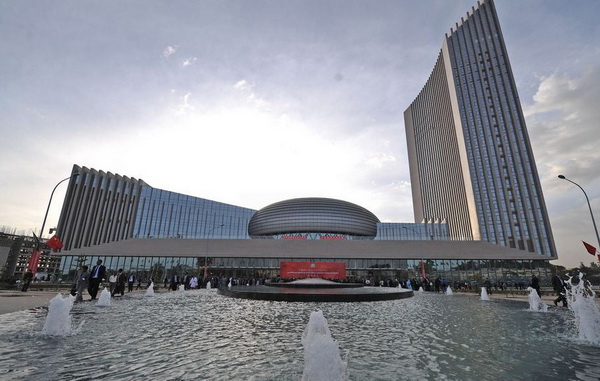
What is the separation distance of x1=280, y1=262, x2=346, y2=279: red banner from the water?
111 ft

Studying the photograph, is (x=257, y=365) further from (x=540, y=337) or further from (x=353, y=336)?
(x=540, y=337)

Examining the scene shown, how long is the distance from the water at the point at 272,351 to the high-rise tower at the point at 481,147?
3354 inches

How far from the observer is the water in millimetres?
4367

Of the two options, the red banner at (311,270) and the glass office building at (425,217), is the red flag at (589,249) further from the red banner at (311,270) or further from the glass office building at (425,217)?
the glass office building at (425,217)

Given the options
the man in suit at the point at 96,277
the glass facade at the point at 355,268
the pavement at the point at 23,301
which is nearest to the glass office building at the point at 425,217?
the glass facade at the point at 355,268

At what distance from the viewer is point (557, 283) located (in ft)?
56.1

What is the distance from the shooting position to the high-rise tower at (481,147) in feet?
261

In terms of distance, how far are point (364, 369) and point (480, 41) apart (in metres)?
120

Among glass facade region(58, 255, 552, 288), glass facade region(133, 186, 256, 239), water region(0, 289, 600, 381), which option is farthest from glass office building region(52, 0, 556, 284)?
water region(0, 289, 600, 381)

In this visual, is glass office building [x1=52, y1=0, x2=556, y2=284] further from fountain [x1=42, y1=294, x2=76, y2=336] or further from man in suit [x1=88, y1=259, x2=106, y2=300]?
fountain [x1=42, y1=294, x2=76, y2=336]

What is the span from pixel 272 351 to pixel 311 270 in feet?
Result: 125

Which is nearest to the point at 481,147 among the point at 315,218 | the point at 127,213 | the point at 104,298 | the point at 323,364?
the point at 315,218

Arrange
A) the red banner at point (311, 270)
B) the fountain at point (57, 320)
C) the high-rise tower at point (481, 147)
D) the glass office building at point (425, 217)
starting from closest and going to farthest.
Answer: the fountain at point (57, 320)
the red banner at point (311, 270)
the glass office building at point (425, 217)
the high-rise tower at point (481, 147)

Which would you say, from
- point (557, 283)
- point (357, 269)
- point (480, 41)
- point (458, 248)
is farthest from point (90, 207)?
point (480, 41)
